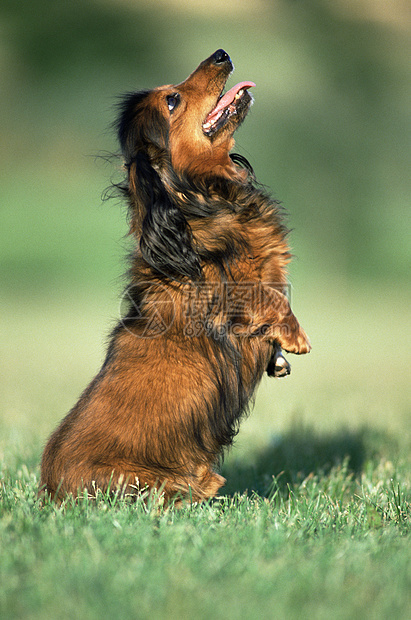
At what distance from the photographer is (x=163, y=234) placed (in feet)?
10.6

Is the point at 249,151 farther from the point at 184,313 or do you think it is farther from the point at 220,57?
the point at 184,313

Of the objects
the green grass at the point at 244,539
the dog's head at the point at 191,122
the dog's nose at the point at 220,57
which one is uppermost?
the dog's nose at the point at 220,57

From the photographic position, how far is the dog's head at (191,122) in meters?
3.53

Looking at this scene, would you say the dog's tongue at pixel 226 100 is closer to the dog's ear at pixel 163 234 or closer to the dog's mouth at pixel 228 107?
the dog's mouth at pixel 228 107

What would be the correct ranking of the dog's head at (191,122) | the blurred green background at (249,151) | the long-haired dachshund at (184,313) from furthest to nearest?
the blurred green background at (249,151), the dog's head at (191,122), the long-haired dachshund at (184,313)

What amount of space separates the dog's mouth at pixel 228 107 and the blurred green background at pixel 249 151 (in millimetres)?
5745

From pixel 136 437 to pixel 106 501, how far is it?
32 centimetres

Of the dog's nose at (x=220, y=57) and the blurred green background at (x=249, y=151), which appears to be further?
the blurred green background at (x=249, y=151)

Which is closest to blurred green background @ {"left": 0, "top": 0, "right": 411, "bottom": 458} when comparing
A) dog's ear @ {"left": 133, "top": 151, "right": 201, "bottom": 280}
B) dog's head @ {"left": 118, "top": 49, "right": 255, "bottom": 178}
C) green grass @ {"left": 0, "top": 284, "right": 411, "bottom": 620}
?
green grass @ {"left": 0, "top": 284, "right": 411, "bottom": 620}

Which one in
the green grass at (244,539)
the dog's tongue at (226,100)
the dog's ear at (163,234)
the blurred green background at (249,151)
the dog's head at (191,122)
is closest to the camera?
the green grass at (244,539)

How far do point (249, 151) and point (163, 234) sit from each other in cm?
2219

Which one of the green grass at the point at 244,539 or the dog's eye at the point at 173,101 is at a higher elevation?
the dog's eye at the point at 173,101

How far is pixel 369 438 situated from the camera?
4.95 m

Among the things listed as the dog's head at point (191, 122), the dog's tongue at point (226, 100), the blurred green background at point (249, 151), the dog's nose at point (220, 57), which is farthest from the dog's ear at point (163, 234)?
the blurred green background at point (249, 151)
